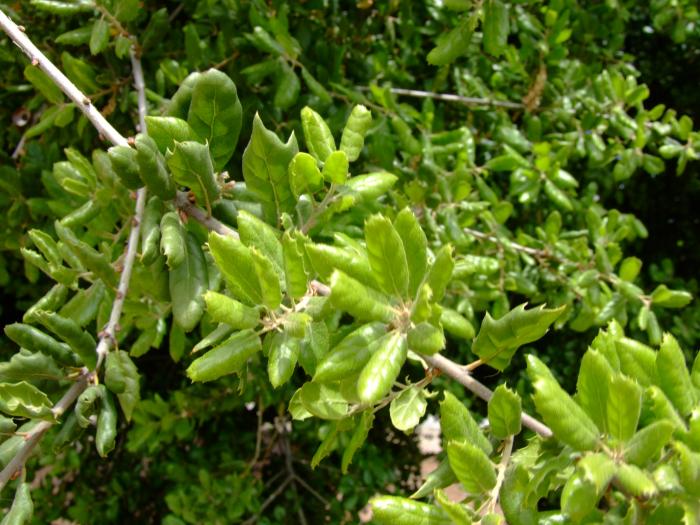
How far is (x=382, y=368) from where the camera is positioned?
2.68 feet

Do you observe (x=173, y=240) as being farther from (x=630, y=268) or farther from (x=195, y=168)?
(x=630, y=268)

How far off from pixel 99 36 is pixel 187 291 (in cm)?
96

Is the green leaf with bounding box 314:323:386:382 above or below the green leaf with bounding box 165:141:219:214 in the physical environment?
below

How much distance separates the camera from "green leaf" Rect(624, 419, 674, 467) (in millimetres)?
729

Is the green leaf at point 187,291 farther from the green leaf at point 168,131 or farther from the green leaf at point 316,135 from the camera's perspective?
the green leaf at point 316,135

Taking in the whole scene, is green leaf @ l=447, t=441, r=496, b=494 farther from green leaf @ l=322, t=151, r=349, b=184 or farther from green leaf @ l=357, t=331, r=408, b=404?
green leaf @ l=322, t=151, r=349, b=184

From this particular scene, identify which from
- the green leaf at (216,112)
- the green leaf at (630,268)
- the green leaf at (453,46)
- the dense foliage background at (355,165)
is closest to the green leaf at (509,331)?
the dense foliage background at (355,165)

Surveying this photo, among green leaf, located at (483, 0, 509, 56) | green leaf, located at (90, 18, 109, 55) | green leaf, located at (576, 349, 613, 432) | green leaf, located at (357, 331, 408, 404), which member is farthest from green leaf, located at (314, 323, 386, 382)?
green leaf, located at (90, 18, 109, 55)

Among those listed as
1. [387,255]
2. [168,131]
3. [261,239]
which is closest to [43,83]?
[168,131]

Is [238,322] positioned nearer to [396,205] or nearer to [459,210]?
[396,205]

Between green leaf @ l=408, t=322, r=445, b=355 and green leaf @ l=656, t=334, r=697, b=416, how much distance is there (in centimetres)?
29

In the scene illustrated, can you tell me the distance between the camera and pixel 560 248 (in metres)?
2.44

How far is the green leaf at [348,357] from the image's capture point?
86 centimetres

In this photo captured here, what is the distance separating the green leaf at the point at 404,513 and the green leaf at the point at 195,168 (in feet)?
1.79
